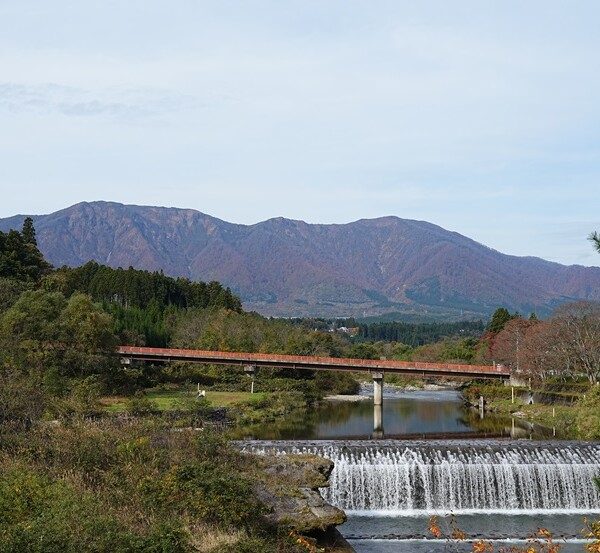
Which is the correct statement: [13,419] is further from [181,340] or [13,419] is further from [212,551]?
[181,340]

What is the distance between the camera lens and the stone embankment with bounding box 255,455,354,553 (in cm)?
2012

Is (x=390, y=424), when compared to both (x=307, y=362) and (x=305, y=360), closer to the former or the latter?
(x=307, y=362)

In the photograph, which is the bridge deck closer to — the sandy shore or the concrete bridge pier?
the concrete bridge pier

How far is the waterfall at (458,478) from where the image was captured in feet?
101

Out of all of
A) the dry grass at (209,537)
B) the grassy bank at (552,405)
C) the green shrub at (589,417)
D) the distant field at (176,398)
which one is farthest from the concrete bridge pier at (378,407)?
the dry grass at (209,537)

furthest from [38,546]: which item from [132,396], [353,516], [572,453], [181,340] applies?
[181,340]

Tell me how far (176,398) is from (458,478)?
3027cm

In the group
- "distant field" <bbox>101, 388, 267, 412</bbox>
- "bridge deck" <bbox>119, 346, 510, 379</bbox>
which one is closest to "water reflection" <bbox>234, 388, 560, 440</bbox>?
"bridge deck" <bbox>119, 346, 510, 379</bbox>

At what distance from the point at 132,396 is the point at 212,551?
4373 cm

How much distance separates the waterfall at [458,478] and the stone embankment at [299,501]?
7226 millimetres

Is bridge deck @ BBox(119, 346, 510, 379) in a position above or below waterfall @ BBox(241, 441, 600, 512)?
above

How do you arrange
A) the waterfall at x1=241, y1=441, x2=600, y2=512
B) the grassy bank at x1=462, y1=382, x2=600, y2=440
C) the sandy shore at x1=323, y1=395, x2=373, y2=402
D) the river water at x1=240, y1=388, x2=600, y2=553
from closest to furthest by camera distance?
1. the river water at x1=240, y1=388, x2=600, y2=553
2. the waterfall at x1=241, y1=441, x2=600, y2=512
3. the grassy bank at x1=462, y1=382, x2=600, y2=440
4. the sandy shore at x1=323, y1=395, x2=373, y2=402

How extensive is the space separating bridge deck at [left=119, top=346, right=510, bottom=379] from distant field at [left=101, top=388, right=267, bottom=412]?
313 cm

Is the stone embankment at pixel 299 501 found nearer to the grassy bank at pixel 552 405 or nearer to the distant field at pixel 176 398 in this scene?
the grassy bank at pixel 552 405
